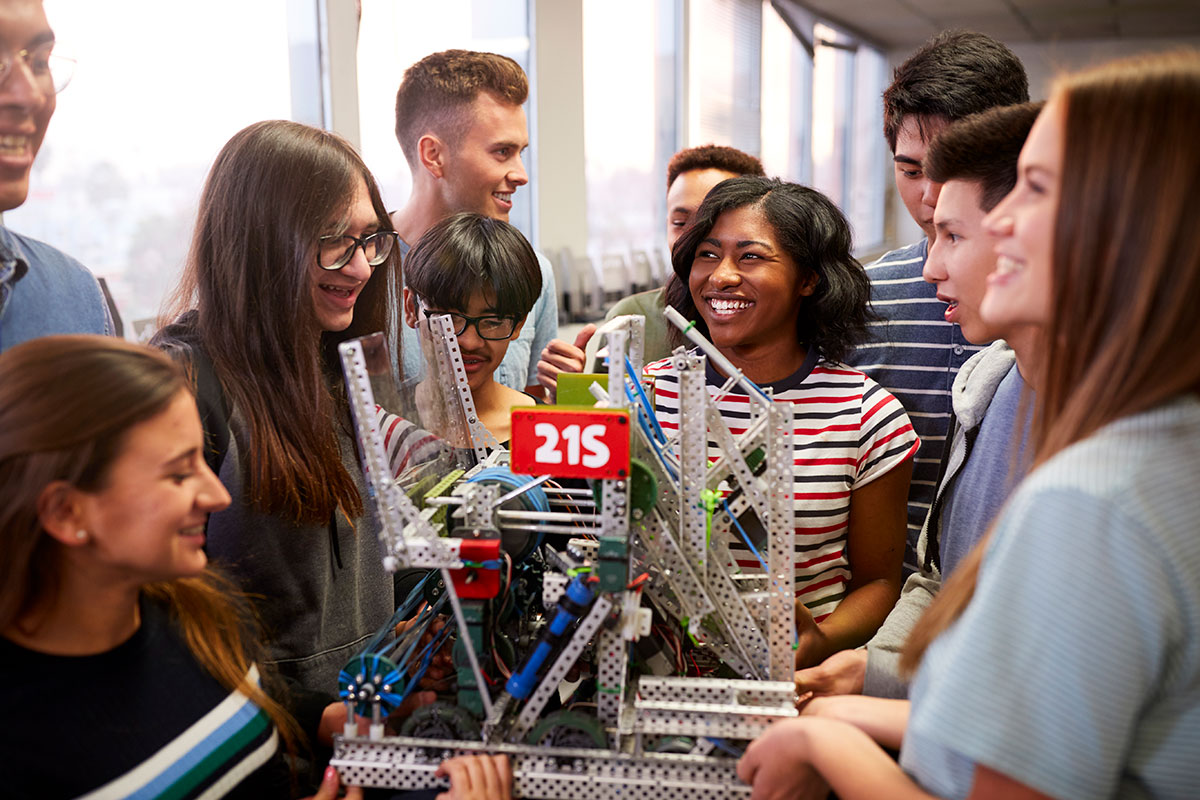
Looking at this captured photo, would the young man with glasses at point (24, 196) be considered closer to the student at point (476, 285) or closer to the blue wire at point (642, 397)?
the student at point (476, 285)

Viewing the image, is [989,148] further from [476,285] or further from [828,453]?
[476,285]

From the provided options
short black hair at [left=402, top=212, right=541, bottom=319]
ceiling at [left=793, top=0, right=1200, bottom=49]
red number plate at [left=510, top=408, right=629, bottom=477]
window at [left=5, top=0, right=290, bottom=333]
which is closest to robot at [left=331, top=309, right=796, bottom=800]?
red number plate at [left=510, top=408, right=629, bottom=477]

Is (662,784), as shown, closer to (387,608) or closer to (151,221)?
(387,608)

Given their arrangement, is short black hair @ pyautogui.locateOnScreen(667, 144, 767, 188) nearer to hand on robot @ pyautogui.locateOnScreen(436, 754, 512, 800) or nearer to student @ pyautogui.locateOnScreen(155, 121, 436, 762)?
student @ pyautogui.locateOnScreen(155, 121, 436, 762)

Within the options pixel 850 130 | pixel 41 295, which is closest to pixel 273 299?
pixel 41 295

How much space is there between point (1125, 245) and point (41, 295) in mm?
1532

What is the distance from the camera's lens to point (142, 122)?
2.60m

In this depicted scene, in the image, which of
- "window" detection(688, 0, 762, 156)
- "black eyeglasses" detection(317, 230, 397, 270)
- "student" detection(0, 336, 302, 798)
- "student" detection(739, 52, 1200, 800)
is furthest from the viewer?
"window" detection(688, 0, 762, 156)

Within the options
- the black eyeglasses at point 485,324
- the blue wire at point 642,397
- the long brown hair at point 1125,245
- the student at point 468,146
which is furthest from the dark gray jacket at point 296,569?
the student at point 468,146

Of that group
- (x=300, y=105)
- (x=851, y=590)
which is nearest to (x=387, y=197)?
(x=300, y=105)

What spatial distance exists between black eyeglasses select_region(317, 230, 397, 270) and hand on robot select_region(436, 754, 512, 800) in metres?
0.88

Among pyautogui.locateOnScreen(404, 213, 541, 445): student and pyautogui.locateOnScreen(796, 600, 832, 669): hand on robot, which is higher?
pyautogui.locateOnScreen(404, 213, 541, 445): student

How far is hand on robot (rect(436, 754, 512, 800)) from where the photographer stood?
125 centimetres

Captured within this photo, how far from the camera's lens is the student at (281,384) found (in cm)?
152
